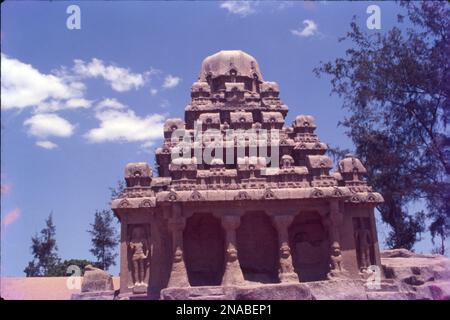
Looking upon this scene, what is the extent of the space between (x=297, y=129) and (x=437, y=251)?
47.8 feet

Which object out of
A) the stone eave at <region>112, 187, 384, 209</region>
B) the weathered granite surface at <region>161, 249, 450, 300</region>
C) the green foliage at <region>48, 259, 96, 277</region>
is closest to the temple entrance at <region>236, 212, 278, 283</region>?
the weathered granite surface at <region>161, 249, 450, 300</region>

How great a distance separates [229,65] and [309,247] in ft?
32.7

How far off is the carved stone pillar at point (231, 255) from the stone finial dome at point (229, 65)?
907cm

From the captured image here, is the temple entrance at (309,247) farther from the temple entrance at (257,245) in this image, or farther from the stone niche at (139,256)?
the stone niche at (139,256)

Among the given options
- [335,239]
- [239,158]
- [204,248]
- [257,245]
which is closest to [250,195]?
[239,158]

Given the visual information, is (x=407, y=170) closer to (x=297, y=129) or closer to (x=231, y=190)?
(x=297, y=129)

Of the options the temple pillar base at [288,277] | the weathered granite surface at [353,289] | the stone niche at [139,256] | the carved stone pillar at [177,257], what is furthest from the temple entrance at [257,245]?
the stone niche at [139,256]

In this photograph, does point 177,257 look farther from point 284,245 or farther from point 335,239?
point 335,239

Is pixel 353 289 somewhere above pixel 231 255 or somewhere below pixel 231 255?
below

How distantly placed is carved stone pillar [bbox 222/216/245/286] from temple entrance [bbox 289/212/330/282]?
2447 millimetres

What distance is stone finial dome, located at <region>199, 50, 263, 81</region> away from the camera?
21641mm

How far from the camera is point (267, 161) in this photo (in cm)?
1689

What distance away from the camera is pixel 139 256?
50.0 feet

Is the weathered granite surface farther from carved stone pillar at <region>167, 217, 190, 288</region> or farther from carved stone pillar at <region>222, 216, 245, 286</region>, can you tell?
carved stone pillar at <region>167, 217, 190, 288</region>
